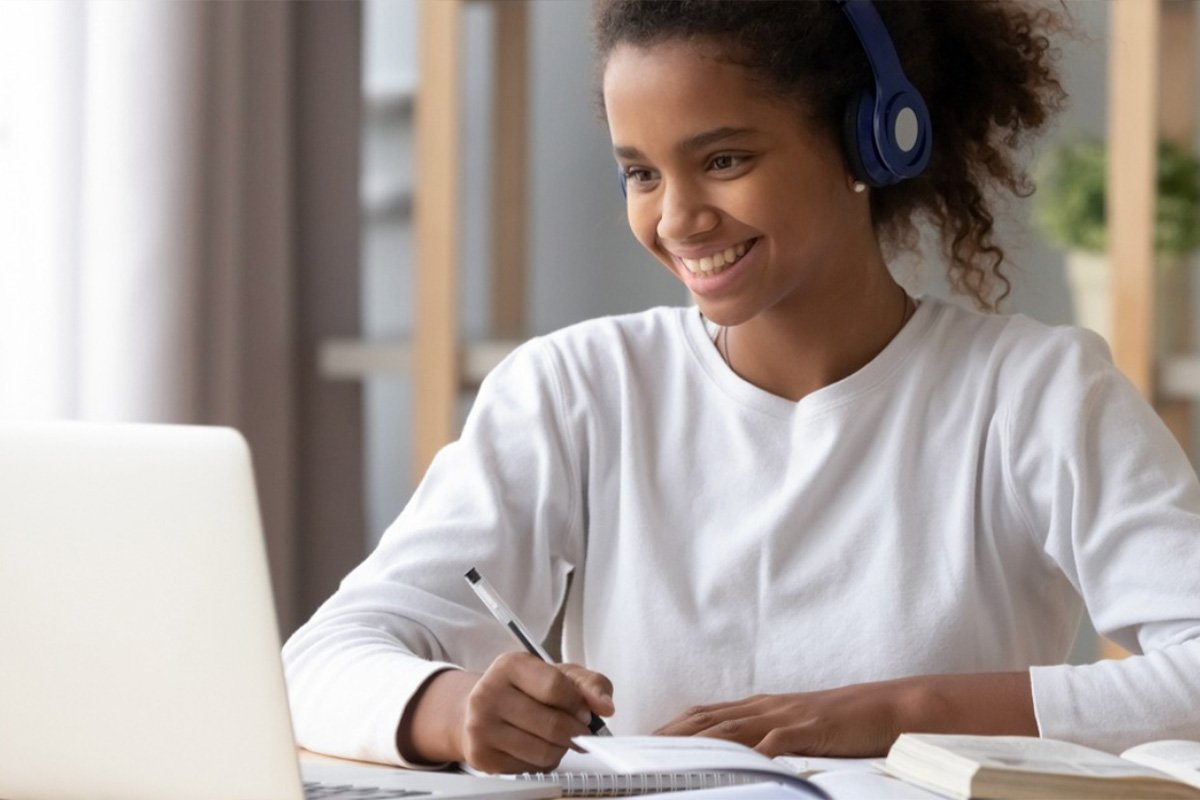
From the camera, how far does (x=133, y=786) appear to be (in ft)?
2.76

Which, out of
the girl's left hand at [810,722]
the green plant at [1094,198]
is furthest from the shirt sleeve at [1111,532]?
the green plant at [1094,198]

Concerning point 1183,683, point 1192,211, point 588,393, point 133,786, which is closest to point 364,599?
point 588,393

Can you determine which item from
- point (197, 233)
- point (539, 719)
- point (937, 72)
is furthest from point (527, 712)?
point (197, 233)

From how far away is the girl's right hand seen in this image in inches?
39.2

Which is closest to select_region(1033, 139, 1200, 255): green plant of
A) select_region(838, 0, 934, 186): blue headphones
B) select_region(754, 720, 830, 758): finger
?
Result: select_region(838, 0, 934, 186): blue headphones

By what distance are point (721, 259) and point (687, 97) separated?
0.13 m

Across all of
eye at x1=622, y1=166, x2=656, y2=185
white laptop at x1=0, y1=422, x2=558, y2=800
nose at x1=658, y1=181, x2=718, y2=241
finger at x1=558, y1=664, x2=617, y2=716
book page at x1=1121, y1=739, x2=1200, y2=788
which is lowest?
book page at x1=1121, y1=739, x2=1200, y2=788

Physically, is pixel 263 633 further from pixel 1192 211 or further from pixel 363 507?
pixel 363 507

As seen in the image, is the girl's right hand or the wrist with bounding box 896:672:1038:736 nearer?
the girl's right hand

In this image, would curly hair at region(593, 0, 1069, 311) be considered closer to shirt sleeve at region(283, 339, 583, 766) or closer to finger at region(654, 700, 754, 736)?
shirt sleeve at region(283, 339, 583, 766)

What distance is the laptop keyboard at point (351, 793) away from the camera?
0.92 metres

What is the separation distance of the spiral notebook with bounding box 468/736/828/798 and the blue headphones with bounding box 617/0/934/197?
20.5 inches

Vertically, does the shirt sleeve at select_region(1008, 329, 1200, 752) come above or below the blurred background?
below

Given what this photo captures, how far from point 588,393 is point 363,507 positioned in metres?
1.51
